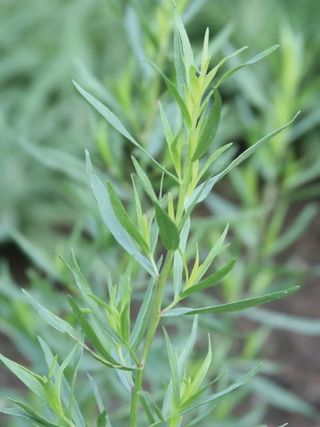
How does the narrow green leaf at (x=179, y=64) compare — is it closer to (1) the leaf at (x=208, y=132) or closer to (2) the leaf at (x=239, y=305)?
(1) the leaf at (x=208, y=132)

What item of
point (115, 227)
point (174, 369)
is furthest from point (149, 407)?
point (115, 227)

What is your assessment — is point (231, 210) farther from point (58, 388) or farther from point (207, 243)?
point (58, 388)

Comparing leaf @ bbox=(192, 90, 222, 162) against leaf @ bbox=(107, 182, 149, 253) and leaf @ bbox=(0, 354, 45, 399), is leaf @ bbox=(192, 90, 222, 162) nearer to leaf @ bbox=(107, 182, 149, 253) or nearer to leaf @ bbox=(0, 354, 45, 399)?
leaf @ bbox=(107, 182, 149, 253)

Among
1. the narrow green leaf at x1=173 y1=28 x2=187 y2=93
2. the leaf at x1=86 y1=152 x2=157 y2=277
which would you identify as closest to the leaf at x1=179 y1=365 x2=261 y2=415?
the leaf at x1=86 y1=152 x2=157 y2=277

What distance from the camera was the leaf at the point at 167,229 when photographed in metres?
0.76

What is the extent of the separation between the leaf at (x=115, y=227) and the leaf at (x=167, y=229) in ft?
0.17

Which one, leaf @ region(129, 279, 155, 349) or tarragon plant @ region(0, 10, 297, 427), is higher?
tarragon plant @ region(0, 10, 297, 427)

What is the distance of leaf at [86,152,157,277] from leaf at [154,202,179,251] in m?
0.05

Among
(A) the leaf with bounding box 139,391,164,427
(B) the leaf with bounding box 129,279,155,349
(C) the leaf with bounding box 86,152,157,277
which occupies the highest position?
(C) the leaf with bounding box 86,152,157,277

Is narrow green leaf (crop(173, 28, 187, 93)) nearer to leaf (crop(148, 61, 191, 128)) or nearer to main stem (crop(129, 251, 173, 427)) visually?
leaf (crop(148, 61, 191, 128))

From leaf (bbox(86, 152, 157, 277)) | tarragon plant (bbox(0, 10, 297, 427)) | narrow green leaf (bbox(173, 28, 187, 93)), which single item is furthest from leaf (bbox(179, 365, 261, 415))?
narrow green leaf (bbox(173, 28, 187, 93))

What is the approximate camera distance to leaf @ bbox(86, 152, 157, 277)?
0.83m

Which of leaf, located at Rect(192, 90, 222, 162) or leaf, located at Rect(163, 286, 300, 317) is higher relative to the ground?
leaf, located at Rect(192, 90, 222, 162)

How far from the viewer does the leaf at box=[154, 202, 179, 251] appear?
0.76 metres
